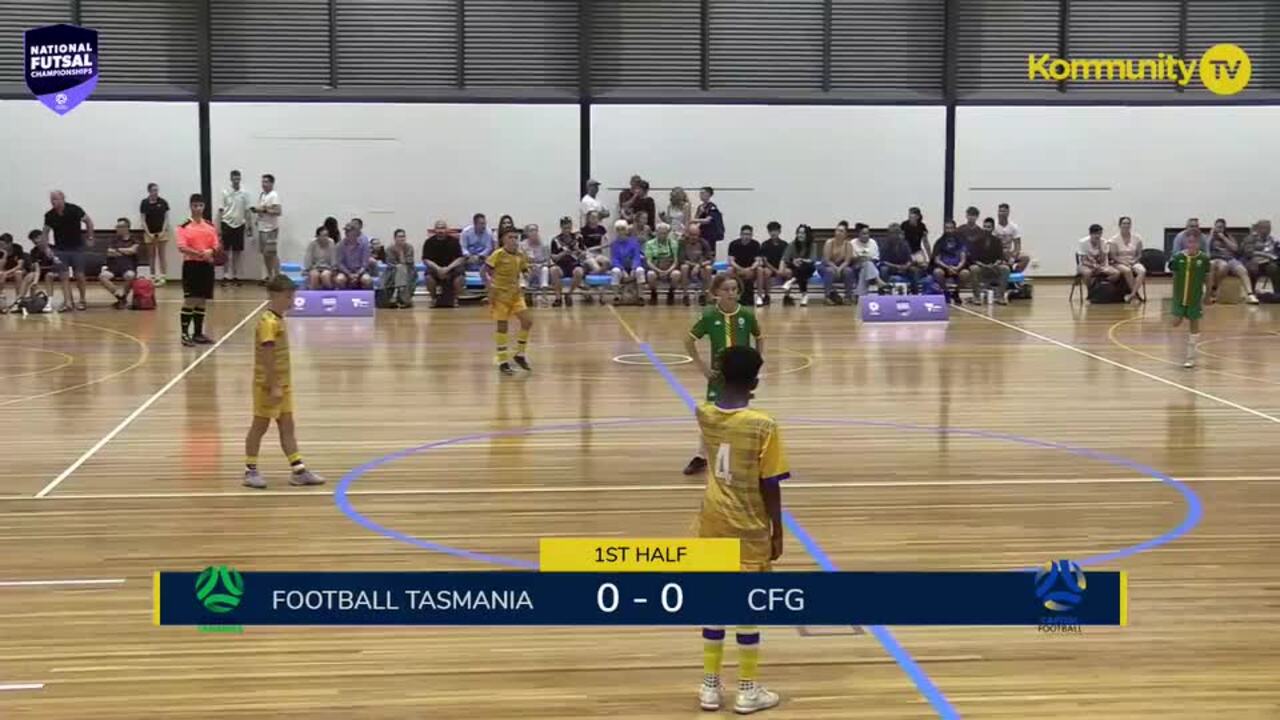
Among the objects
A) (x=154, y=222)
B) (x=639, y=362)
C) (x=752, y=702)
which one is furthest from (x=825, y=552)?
(x=154, y=222)

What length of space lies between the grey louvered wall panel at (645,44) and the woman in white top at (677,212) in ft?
9.56

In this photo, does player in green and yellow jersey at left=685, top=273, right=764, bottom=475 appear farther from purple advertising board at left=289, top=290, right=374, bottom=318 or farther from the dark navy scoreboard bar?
purple advertising board at left=289, top=290, right=374, bottom=318

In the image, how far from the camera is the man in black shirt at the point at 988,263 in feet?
84.5

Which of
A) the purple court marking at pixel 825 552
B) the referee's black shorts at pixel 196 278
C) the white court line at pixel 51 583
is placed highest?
the referee's black shorts at pixel 196 278

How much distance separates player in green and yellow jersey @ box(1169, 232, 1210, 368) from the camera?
56.9ft

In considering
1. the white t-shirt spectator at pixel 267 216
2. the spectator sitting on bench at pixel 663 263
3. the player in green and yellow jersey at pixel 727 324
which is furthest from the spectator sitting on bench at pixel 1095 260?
the player in green and yellow jersey at pixel 727 324

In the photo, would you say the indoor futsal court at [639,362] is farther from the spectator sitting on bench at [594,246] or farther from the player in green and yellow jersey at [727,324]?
the spectator sitting on bench at [594,246]

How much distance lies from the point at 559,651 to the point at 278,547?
268 cm

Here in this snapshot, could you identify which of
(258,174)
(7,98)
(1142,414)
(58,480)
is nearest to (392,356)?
(58,480)

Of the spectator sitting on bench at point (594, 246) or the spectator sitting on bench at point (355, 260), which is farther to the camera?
the spectator sitting on bench at point (594, 246)

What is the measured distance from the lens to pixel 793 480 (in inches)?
448

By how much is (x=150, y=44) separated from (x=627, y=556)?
25224mm

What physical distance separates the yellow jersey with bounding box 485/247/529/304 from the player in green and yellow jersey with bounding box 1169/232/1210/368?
7968 mm

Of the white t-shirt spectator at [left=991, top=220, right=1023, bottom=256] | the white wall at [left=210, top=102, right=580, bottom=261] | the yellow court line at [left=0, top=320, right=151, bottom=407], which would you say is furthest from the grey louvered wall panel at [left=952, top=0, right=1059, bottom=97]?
the yellow court line at [left=0, top=320, right=151, bottom=407]
